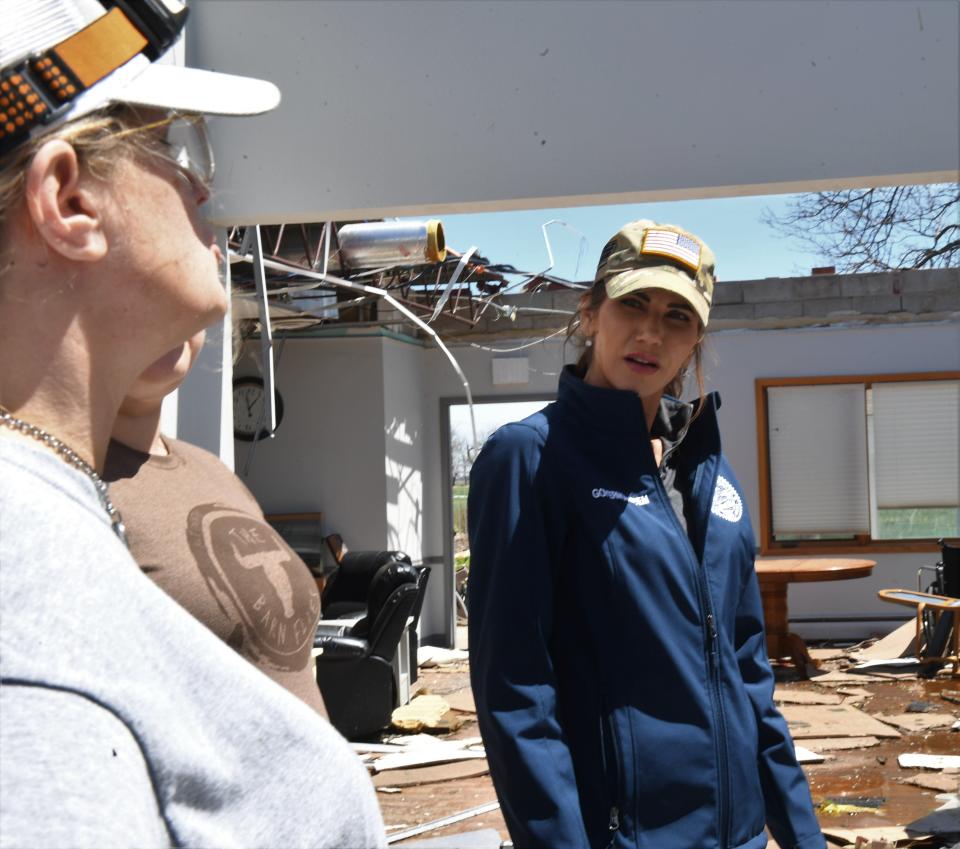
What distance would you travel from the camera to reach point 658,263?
74.2 inches

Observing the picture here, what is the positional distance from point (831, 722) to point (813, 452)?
15.3 ft

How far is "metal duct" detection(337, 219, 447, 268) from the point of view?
6.86m

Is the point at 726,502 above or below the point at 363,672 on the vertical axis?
above

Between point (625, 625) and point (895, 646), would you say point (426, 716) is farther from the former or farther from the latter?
point (625, 625)

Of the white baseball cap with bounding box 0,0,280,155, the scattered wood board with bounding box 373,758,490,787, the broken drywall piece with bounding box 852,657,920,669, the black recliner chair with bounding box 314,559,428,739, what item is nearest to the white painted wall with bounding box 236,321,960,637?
the broken drywall piece with bounding box 852,657,920,669

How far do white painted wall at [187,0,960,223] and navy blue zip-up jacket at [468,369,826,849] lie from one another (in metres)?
2.65

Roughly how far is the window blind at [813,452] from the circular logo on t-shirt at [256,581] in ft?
35.4

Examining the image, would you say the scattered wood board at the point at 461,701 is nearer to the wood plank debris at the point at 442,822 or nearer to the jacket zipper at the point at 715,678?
the wood plank debris at the point at 442,822

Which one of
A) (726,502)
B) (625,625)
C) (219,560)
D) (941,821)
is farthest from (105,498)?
(941,821)

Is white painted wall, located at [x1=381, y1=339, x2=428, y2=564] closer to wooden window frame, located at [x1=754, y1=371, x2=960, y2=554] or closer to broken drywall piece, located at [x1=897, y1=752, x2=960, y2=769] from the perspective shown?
wooden window frame, located at [x1=754, y1=371, x2=960, y2=554]

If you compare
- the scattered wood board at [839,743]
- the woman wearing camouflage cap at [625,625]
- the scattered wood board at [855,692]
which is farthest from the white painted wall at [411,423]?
the woman wearing camouflage cap at [625,625]

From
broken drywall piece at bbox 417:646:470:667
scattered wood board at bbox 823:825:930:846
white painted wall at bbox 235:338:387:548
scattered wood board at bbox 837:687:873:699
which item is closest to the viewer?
scattered wood board at bbox 823:825:930:846

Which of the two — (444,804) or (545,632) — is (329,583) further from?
(545,632)

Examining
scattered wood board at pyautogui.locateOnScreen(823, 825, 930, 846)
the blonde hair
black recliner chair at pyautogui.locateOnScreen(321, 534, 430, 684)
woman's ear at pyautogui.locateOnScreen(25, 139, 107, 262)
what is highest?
the blonde hair
